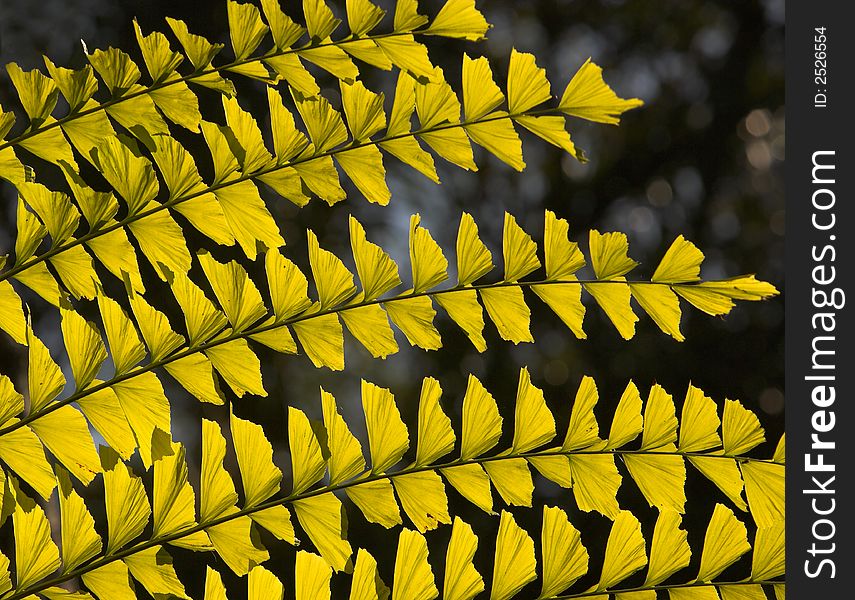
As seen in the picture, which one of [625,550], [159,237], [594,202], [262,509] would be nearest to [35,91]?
[159,237]

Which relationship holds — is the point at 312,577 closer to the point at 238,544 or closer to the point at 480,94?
the point at 238,544

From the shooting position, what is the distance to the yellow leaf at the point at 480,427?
13.0 inches

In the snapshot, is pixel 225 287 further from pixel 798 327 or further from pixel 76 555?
pixel 798 327

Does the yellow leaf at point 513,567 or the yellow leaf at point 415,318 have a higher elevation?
the yellow leaf at point 415,318

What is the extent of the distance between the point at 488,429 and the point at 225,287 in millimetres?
114

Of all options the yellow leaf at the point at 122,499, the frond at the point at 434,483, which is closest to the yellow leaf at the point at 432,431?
the frond at the point at 434,483

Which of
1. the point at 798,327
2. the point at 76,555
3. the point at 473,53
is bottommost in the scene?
the point at 76,555

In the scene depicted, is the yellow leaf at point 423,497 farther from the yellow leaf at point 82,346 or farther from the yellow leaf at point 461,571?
the yellow leaf at point 82,346

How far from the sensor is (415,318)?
330 millimetres

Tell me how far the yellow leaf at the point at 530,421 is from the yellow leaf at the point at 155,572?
0.13 metres

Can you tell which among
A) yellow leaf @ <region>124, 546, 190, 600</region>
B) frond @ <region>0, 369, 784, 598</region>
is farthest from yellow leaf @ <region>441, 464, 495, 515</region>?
yellow leaf @ <region>124, 546, 190, 600</region>

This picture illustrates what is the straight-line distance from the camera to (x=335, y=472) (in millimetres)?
327

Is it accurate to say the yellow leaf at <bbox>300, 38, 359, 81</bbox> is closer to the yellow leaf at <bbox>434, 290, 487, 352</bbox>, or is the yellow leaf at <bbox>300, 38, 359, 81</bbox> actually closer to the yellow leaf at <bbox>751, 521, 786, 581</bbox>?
the yellow leaf at <bbox>434, 290, 487, 352</bbox>

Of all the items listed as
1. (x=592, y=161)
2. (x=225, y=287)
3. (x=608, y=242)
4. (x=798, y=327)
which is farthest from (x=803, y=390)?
(x=592, y=161)
